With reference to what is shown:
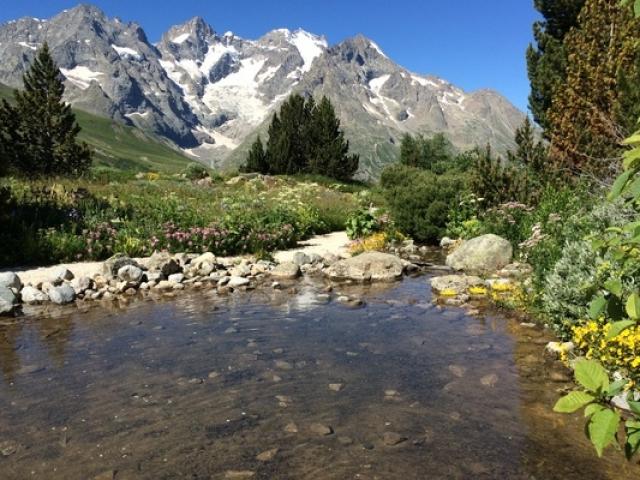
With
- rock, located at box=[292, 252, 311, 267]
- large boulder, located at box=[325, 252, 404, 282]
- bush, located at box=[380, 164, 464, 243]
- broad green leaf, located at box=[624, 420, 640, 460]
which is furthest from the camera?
bush, located at box=[380, 164, 464, 243]

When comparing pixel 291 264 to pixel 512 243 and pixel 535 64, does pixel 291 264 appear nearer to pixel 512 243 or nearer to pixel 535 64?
pixel 512 243

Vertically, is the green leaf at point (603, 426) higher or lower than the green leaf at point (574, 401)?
lower

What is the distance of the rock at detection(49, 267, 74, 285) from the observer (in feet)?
38.2

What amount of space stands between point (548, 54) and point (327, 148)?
27.8m

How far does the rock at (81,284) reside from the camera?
11.5 metres

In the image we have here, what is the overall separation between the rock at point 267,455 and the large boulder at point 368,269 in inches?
334

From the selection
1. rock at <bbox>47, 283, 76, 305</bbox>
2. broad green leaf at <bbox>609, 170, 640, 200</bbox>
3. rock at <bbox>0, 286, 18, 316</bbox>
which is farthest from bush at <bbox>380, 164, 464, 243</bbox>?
broad green leaf at <bbox>609, 170, 640, 200</bbox>

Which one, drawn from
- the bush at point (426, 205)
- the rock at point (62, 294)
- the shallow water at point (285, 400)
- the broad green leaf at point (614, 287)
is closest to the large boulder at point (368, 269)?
the shallow water at point (285, 400)

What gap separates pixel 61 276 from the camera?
38.9ft

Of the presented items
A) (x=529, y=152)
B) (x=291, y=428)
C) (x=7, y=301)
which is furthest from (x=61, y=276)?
(x=529, y=152)

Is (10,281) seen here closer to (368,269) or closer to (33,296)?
(33,296)

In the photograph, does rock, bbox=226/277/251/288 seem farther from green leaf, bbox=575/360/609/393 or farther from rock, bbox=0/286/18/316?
green leaf, bbox=575/360/609/393

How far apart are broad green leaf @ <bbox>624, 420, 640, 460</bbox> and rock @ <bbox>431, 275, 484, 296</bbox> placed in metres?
8.99

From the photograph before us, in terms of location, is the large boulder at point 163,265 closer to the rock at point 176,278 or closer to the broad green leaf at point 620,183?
the rock at point 176,278
